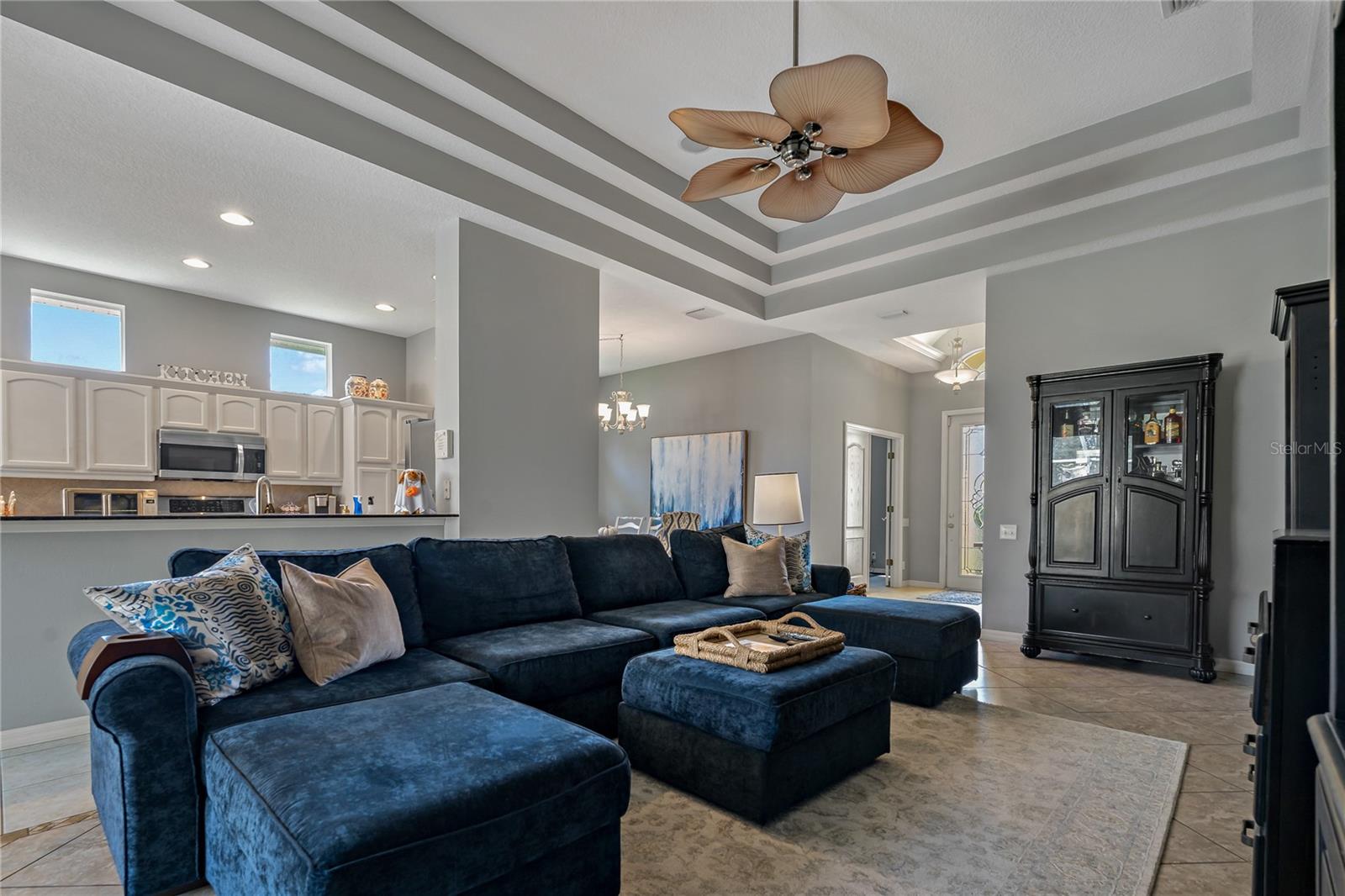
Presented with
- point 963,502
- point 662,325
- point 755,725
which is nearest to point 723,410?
point 662,325

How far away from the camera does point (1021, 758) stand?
2738 millimetres

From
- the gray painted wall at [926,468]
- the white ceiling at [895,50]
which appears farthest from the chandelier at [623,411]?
the gray painted wall at [926,468]

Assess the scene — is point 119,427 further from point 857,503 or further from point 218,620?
point 857,503

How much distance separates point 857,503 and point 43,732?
7140mm

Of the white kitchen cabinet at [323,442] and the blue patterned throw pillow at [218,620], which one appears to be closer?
the blue patterned throw pillow at [218,620]

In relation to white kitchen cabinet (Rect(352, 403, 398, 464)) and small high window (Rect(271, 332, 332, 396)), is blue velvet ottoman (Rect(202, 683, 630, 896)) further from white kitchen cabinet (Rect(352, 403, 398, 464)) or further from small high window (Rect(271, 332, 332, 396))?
small high window (Rect(271, 332, 332, 396))

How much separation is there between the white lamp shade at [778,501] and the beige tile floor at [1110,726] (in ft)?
5.40

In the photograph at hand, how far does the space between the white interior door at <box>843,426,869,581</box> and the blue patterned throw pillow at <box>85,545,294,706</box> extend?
6210mm

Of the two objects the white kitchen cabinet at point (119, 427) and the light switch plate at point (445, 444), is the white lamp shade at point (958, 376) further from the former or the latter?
the white kitchen cabinet at point (119, 427)

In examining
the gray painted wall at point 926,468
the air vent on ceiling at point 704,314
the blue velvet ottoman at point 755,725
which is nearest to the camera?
the blue velvet ottoman at point 755,725

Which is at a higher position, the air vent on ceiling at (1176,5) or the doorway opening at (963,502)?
the air vent on ceiling at (1176,5)

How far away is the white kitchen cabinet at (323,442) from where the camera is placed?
644 cm

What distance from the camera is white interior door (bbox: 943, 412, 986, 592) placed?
7.84 metres

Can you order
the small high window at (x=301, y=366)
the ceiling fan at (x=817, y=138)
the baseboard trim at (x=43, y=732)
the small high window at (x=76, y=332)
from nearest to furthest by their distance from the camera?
the ceiling fan at (x=817, y=138) → the baseboard trim at (x=43, y=732) → the small high window at (x=76, y=332) → the small high window at (x=301, y=366)
